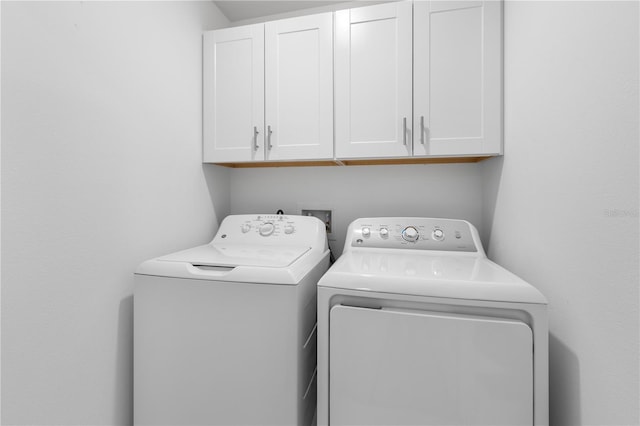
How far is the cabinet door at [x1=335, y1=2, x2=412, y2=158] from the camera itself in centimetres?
136

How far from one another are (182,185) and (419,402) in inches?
55.1

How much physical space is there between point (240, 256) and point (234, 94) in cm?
95

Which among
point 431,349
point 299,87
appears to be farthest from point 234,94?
point 431,349

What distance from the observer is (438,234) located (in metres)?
1.41

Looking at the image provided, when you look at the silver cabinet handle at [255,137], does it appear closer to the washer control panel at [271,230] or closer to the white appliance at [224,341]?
the washer control panel at [271,230]

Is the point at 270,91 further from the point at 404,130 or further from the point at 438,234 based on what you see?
the point at 438,234

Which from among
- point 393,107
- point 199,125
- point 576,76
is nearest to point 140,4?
point 199,125

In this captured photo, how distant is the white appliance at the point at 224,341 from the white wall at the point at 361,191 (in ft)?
2.43

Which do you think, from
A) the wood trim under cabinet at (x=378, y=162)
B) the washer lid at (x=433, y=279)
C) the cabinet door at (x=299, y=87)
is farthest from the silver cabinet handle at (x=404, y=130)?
the washer lid at (x=433, y=279)

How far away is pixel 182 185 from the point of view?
1470 mm

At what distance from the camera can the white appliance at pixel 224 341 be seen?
96 centimetres

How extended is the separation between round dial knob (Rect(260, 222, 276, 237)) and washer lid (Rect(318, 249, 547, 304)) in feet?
1.69

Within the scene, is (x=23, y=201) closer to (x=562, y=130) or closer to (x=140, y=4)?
(x=140, y=4)

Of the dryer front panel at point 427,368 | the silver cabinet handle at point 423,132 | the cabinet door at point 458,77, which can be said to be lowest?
the dryer front panel at point 427,368
